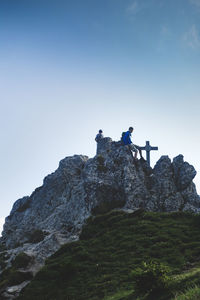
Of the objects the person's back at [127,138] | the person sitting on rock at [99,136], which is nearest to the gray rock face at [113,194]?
the person's back at [127,138]

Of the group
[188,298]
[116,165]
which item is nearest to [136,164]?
[116,165]

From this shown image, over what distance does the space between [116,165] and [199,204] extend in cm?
1370

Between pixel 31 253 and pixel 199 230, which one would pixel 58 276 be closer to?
pixel 31 253

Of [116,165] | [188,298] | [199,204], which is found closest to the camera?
[188,298]

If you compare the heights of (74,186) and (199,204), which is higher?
(74,186)

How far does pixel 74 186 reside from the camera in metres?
51.1

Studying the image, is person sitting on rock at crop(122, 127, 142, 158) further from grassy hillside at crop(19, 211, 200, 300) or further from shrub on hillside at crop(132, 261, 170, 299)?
shrub on hillside at crop(132, 261, 170, 299)

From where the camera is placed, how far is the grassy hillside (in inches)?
698

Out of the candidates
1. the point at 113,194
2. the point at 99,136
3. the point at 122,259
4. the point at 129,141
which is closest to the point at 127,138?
the point at 129,141

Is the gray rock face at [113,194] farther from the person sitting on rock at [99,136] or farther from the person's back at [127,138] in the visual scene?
the person sitting on rock at [99,136]

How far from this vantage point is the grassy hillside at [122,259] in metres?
17.7

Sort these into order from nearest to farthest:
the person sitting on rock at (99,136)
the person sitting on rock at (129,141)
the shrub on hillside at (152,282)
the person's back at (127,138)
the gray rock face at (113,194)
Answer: the shrub on hillside at (152,282) < the gray rock face at (113,194) < the person sitting on rock at (129,141) < the person's back at (127,138) < the person sitting on rock at (99,136)

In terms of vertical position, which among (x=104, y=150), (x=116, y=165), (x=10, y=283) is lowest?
(x=10, y=283)

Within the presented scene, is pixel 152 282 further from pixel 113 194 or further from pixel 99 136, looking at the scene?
pixel 99 136
